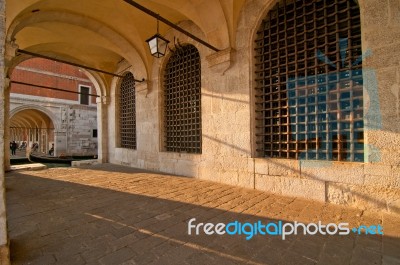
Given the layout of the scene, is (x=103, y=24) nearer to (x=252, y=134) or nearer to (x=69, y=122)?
(x=252, y=134)

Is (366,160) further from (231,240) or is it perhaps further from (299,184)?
(231,240)

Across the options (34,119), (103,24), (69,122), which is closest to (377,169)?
(103,24)

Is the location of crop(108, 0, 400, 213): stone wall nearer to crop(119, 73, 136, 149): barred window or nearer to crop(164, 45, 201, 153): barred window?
crop(164, 45, 201, 153): barred window

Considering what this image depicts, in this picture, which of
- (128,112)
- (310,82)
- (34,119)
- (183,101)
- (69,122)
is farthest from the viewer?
(34,119)

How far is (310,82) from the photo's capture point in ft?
11.9

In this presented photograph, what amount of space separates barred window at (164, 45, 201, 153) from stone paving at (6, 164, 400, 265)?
1918mm

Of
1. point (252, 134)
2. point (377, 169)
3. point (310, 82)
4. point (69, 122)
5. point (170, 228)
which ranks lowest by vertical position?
point (170, 228)

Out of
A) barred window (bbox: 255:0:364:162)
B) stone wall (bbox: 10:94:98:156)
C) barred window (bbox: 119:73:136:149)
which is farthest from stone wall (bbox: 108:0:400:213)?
stone wall (bbox: 10:94:98:156)

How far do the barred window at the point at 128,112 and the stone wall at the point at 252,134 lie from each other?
110 centimetres

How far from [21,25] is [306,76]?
6631 mm

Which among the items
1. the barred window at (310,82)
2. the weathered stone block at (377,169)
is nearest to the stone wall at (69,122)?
the barred window at (310,82)

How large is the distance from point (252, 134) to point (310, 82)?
4.64 feet

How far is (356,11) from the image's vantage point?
3.21 meters

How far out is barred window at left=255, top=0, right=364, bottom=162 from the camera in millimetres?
3201
